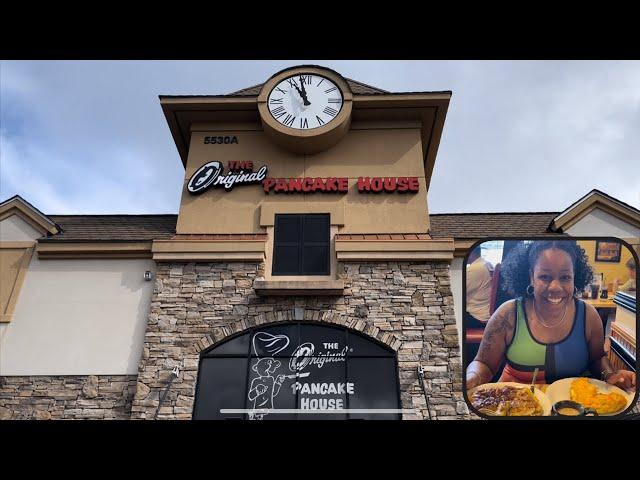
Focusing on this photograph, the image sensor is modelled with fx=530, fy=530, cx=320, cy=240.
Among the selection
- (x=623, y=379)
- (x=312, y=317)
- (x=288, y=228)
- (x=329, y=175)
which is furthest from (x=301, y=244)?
(x=623, y=379)

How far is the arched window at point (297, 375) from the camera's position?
10.5m

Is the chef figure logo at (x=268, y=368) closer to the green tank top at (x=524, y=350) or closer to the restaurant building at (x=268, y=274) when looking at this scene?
the restaurant building at (x=268, y=274)

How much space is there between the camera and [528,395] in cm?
587

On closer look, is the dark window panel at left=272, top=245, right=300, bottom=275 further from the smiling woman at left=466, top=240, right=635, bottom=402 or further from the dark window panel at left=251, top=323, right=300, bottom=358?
the smiling woman at left=466, top=240, right=635, bottom=402

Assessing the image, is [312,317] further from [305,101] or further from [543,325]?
[543,325]

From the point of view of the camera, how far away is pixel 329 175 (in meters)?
13.3

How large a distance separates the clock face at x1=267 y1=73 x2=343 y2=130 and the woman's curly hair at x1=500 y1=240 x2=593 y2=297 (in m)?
8.43

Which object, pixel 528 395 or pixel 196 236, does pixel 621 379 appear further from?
pixel 196 236

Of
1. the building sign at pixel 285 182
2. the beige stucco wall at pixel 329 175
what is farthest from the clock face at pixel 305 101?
the building sign at pixel 285 182

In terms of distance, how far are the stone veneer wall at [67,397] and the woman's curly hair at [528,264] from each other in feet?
27.0

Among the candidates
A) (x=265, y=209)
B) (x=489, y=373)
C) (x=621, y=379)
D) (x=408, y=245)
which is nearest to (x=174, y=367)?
(x=265, y=209)

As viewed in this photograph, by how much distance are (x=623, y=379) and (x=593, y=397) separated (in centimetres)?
39
